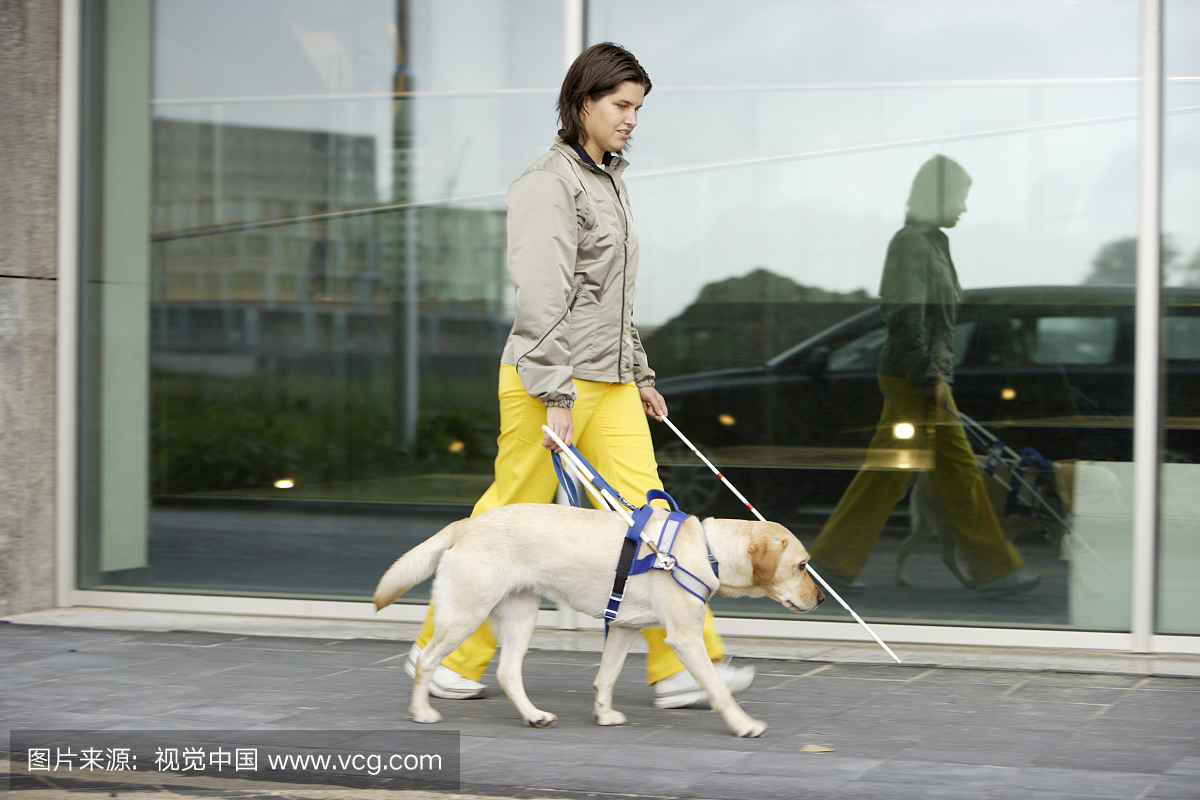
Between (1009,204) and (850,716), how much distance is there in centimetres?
248

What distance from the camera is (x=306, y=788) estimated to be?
321 cm

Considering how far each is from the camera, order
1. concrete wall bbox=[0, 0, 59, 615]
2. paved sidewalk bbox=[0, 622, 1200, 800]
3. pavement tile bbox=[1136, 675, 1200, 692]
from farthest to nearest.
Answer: concrete wall bbox=[0, 0, 59, 615] → pavement tile bbox=[1136, 675, 1200, 692] → paved sidewalk bbox=[0, 622, 1200, 800]

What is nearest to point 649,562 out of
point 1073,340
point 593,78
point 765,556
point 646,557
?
point 646,557

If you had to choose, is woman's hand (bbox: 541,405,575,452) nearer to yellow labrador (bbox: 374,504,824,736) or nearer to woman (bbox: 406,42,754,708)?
woman (bbox: 406,42,754,708)

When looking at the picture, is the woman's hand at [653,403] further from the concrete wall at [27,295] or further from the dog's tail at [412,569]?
the concrete wall at [27,295]

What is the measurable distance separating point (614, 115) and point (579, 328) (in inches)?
28.0

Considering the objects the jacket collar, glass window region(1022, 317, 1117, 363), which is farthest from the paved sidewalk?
the jacket collar

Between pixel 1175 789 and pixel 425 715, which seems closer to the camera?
pixel 1175 789

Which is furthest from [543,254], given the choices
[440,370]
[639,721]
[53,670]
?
[53,670]

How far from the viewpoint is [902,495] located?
534cm

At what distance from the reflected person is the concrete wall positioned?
4076 mm

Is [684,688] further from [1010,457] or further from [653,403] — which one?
[1010,457]

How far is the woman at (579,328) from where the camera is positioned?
3.73 metres

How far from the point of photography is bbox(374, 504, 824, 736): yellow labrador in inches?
141
